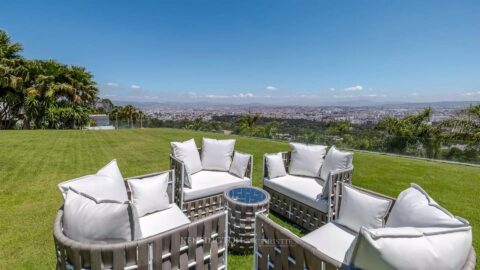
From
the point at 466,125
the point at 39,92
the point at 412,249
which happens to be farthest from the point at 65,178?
the point at 466,125

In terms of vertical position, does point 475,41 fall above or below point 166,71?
below

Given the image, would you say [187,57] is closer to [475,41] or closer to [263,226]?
Answer: [475,41]

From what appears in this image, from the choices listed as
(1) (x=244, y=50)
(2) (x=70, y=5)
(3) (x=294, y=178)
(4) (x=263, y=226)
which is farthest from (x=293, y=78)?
(4) (x=263, y=226)

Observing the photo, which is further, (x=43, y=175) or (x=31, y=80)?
(x=31, y=80)

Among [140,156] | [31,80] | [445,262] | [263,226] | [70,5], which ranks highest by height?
[70,5]

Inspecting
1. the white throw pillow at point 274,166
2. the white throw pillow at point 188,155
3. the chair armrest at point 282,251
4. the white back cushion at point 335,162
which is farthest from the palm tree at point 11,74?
the chair armrest at point 282,251

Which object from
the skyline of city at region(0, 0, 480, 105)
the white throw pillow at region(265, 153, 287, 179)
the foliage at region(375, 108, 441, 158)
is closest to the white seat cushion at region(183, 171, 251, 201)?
the white throw pillow at region(265, 153, 287, 179)

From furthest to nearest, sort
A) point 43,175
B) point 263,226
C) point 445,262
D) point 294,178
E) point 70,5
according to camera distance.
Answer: point 70,5, point 43,175, point 294,178, point 263,226, point 445,262

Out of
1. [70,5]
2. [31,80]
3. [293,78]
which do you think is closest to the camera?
[70,5]
